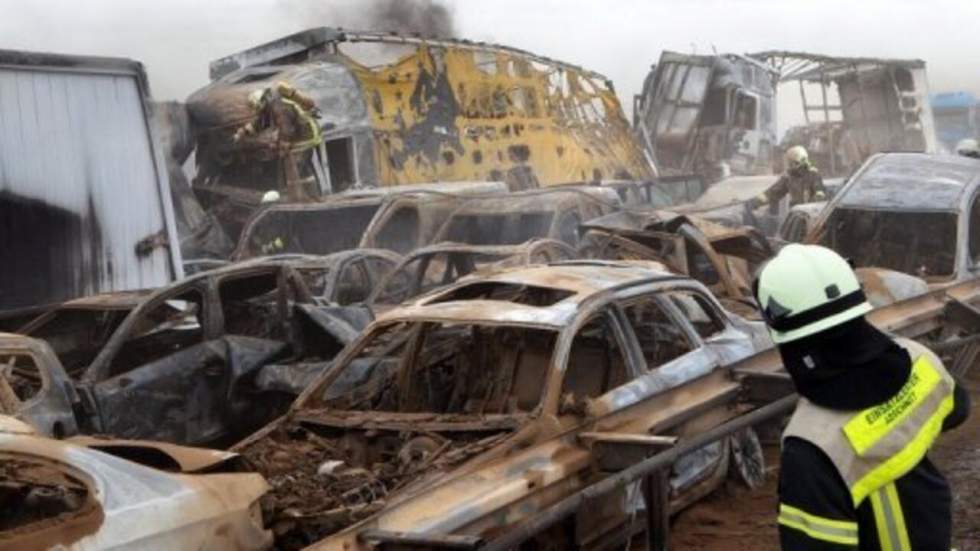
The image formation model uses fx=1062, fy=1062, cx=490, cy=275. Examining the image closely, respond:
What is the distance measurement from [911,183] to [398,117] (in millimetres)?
9126

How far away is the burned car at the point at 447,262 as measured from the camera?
8.39 m

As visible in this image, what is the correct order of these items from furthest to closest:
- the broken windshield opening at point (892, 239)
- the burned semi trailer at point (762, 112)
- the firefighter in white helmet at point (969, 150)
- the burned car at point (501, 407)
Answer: the burned semi trailer at point (762, 112)
the firefighter in white helmet at point (969, 150)
the broken windshield opening at point (892, 239)
the burned car at point (501, 407)

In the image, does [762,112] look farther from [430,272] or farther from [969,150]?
[430,272]

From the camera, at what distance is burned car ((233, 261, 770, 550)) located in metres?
4.12

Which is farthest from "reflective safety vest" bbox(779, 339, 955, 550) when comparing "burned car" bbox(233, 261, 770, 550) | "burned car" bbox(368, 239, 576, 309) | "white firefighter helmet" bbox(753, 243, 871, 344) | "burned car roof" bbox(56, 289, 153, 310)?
"burned car" bbox(368, 239, 576, 309)

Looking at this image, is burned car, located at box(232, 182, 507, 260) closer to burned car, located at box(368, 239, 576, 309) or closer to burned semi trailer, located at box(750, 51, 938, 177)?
burned car, located at box(368, 239, 576, 309)

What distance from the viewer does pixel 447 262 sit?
881 cm

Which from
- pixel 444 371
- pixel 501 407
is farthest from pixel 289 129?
pixel 501 407

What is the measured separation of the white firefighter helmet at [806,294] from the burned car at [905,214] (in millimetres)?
7543

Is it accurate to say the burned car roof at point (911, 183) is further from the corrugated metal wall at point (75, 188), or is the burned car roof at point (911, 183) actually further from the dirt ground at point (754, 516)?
the corrugated metal wall at point (75, 188)

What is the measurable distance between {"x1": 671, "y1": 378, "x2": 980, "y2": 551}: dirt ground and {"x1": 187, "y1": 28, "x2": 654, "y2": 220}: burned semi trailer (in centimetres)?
958

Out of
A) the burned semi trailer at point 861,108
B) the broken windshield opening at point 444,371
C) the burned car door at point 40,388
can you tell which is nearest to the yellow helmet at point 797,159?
the broken windshield opening at point 444,371

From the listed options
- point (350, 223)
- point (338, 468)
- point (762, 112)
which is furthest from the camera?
point (762, 112)

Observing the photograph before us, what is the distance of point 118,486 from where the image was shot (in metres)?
3.33
